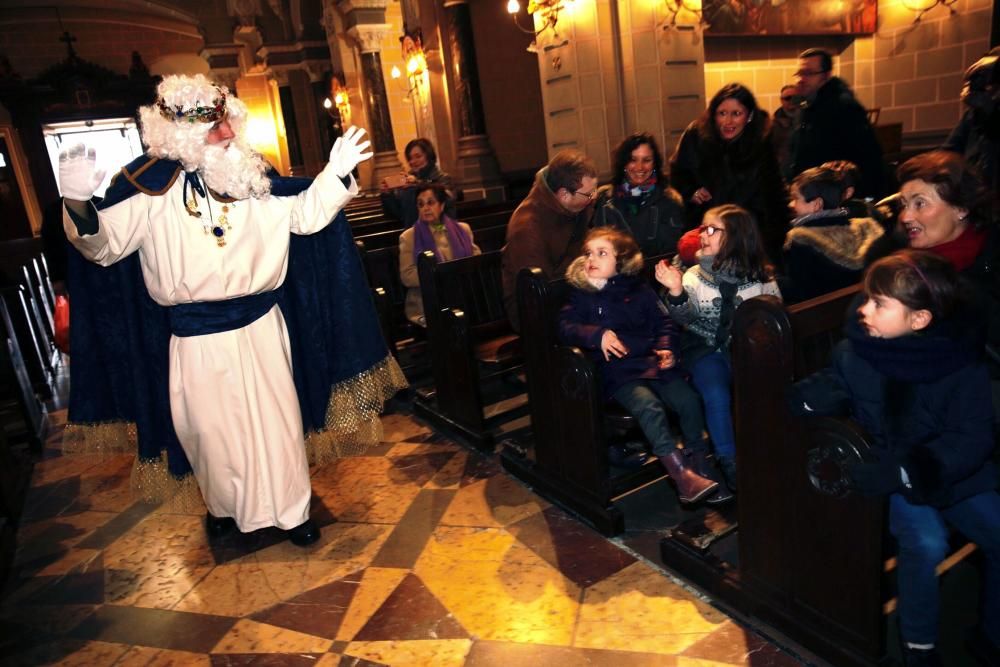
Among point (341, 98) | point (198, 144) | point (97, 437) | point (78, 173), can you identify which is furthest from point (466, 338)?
point (341, 98)

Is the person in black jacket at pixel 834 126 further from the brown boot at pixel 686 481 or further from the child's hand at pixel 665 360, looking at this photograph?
the brown boot at pixel 686 481

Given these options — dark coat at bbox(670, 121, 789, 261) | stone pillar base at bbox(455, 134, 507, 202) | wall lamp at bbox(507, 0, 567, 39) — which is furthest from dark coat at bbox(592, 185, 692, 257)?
stone pillar base at bbox(455, 134, 507, 202)

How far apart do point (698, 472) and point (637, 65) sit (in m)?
4.54

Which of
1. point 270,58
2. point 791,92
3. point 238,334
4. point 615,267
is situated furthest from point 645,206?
point 270,58

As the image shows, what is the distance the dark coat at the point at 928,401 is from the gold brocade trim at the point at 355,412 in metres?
1.94

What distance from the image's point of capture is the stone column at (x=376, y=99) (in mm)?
10438

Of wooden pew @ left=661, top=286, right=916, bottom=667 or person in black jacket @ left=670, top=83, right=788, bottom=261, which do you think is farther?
person in black jacket @ left=670, top=83, right=788, bottom=261

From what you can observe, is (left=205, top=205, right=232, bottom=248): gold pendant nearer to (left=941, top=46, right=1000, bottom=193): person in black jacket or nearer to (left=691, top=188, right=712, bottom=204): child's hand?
(left=691, top=188, right=712, bottom=204): child's hand

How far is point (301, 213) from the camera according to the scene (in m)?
2.73

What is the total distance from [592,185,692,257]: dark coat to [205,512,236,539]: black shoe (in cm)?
226

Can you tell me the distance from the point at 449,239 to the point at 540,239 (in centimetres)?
124

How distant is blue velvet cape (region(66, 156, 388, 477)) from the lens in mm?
2822

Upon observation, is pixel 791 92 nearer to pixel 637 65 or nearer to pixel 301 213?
pixel 637 65

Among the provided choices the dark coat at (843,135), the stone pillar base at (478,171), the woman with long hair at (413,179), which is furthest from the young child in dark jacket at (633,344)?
the stone pillar base at (478,171)
